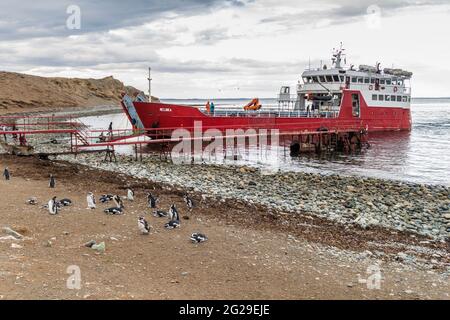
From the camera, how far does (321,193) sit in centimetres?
1652

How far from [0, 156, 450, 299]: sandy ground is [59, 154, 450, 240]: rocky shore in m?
1.39

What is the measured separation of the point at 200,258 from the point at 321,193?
29.7 feet

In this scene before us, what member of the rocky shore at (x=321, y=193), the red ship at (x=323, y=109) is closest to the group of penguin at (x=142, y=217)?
the rocky shore at (x=321, y=193)

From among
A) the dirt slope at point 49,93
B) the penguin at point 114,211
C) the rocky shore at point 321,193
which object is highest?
the dirt slope at point 49,93

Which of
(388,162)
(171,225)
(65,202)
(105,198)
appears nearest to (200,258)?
(171,225)

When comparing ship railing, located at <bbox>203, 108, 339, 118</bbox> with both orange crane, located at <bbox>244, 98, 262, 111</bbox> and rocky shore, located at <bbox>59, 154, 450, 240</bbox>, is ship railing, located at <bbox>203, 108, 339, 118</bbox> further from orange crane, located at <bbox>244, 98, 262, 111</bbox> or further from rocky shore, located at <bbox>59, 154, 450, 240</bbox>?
rocky shore, located at <bbox>59, 154, 450, 240</bbox>

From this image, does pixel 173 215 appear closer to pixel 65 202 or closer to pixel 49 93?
pixel 65 202

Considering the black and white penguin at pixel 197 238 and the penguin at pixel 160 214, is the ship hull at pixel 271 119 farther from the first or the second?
the black and white penguin at pixel 197 238

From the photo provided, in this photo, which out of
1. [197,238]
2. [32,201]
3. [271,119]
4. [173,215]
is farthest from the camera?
[271,119]

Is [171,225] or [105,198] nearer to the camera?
[171,225]

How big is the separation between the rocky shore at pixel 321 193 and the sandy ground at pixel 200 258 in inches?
54.8

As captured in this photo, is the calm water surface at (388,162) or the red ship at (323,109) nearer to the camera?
the calm water surface at (388,162)

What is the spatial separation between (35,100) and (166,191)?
80.8 m

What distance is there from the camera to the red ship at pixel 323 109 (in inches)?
1289
